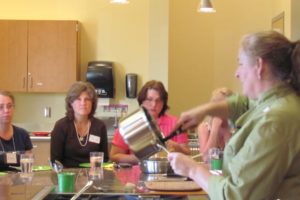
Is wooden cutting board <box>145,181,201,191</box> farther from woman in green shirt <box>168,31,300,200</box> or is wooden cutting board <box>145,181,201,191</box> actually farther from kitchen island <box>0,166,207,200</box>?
woman in green shirt <box>168,31,300,200</box>

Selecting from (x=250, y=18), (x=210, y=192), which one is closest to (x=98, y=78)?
(x=250, y=18)

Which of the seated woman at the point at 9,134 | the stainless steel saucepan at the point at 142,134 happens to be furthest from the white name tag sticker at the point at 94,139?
the stainless steel saucepan at the point at 142,134

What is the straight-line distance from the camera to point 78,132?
3670 mm

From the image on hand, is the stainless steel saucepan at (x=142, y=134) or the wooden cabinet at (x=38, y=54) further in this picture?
the wooden cabinet at (x=38, y=54)

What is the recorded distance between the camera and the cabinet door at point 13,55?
584 cm

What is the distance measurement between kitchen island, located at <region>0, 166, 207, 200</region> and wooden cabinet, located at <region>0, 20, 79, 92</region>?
291 cm

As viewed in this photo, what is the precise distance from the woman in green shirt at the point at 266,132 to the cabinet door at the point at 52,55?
434 centimetres

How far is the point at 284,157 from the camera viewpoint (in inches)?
57.9

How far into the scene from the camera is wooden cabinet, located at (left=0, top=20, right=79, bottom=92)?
5.84 m

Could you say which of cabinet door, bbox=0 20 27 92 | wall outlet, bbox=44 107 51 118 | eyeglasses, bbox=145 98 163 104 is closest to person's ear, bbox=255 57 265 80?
eyeglasses, bbox=145 98 163 104

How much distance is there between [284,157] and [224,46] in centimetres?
517

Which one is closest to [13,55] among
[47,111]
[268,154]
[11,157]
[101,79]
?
[47,111]

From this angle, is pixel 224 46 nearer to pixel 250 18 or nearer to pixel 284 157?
pixel 250 18

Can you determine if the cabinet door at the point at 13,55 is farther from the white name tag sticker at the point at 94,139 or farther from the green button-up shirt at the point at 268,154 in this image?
the green button-up shirt at the point at 268,154
